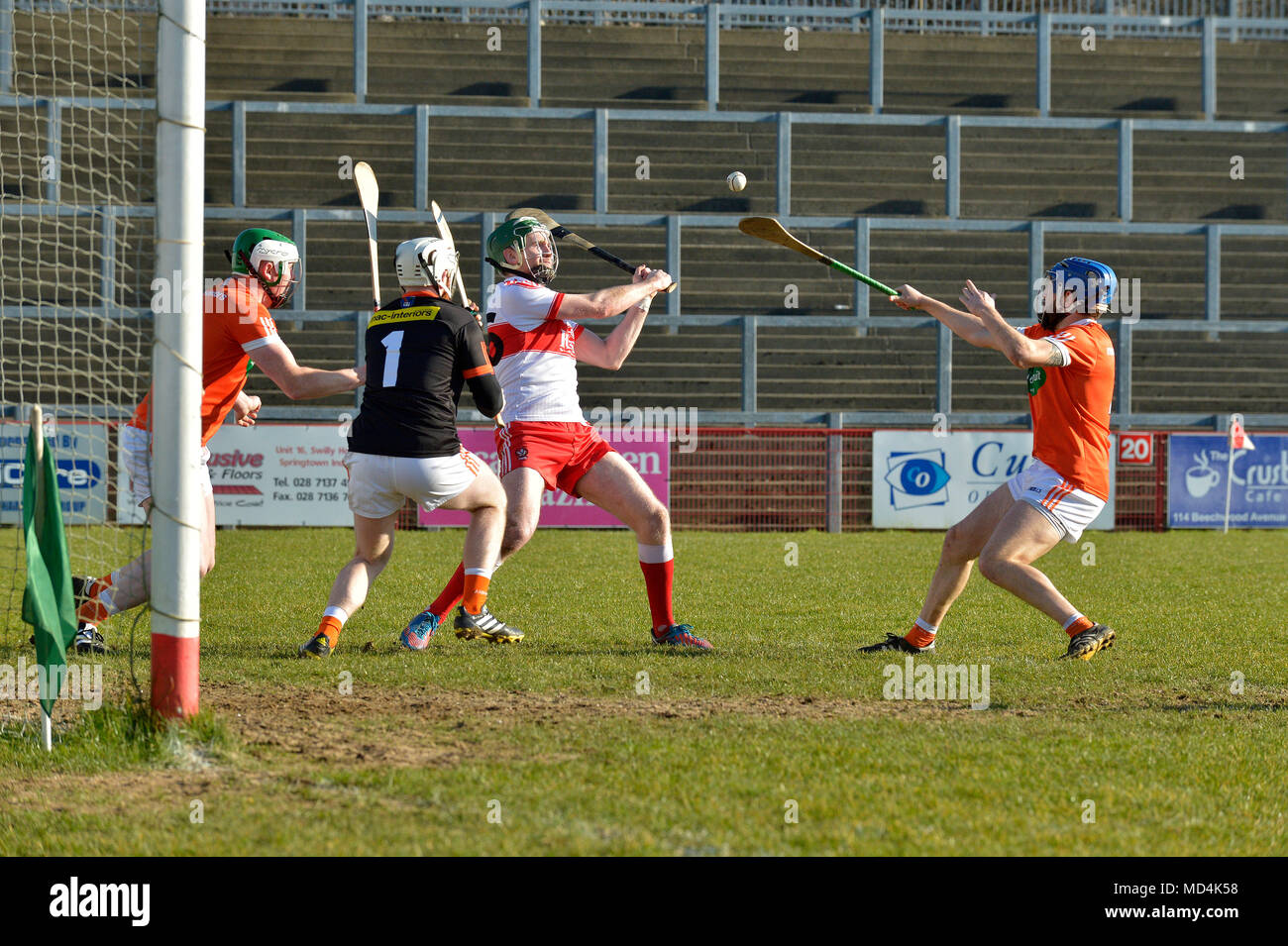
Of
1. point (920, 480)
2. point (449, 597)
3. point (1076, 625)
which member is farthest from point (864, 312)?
point (449, 597)

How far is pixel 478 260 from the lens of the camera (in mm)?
23078

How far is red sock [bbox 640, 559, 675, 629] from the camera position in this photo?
7387 mm

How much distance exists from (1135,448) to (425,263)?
1445cm

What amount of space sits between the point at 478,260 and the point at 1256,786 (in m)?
19.9

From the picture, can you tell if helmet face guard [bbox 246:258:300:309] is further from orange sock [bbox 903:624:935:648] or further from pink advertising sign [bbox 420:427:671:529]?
pink advertising sign [bbox 420:427:671:529]

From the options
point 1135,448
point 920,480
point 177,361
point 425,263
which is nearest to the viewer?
point 177,361

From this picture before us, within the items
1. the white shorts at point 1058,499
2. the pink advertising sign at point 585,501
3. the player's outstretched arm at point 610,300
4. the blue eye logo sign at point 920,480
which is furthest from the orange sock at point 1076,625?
the blue eye logo sign at point 920,480

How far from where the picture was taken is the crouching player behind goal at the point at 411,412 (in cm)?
649

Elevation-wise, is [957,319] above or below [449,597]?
above

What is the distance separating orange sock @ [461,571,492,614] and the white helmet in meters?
1.47

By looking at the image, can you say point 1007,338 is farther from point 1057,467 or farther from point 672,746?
point 672,746

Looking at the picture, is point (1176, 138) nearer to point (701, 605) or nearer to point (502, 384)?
point (701, 605)

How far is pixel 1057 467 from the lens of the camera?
680 cm

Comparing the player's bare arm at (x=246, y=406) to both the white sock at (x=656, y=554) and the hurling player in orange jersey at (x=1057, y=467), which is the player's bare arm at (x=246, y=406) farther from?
the hurling player in orange jersey at (x=1057, y=467)
